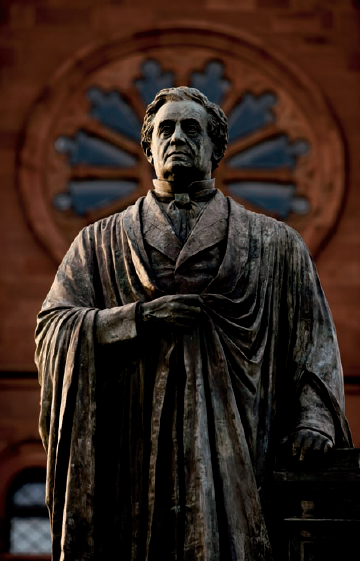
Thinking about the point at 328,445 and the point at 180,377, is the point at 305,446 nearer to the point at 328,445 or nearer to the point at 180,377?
the point at 328,445

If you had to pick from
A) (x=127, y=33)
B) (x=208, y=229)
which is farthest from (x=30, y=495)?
(x=208, y=229)

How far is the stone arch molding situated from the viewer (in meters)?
16.7

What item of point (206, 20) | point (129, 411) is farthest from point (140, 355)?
point (206, 20)

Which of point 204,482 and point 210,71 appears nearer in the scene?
point 204,482

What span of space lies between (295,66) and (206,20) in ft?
3.46

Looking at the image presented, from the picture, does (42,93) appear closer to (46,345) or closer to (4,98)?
(4,98)

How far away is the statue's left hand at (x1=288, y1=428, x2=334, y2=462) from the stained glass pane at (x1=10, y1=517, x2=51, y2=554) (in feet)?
35.9

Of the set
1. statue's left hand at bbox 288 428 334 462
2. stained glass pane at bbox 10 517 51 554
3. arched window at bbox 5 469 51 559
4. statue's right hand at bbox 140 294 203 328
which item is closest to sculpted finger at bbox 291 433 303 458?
statue's left hand at bbox 288 428 334 462

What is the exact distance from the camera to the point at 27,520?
14930 millimetres

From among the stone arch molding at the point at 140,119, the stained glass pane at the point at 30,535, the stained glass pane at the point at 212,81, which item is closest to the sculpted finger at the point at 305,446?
the stained glass pane at the point at 30,535

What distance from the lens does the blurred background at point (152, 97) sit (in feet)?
54.3

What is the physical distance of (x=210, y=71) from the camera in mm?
17219

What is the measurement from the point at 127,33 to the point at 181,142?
12979 millimetres

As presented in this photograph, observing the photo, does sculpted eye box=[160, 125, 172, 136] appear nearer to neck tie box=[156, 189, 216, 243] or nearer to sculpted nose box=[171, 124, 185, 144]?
sculpted nose box=[171, 124, 185, 144]
